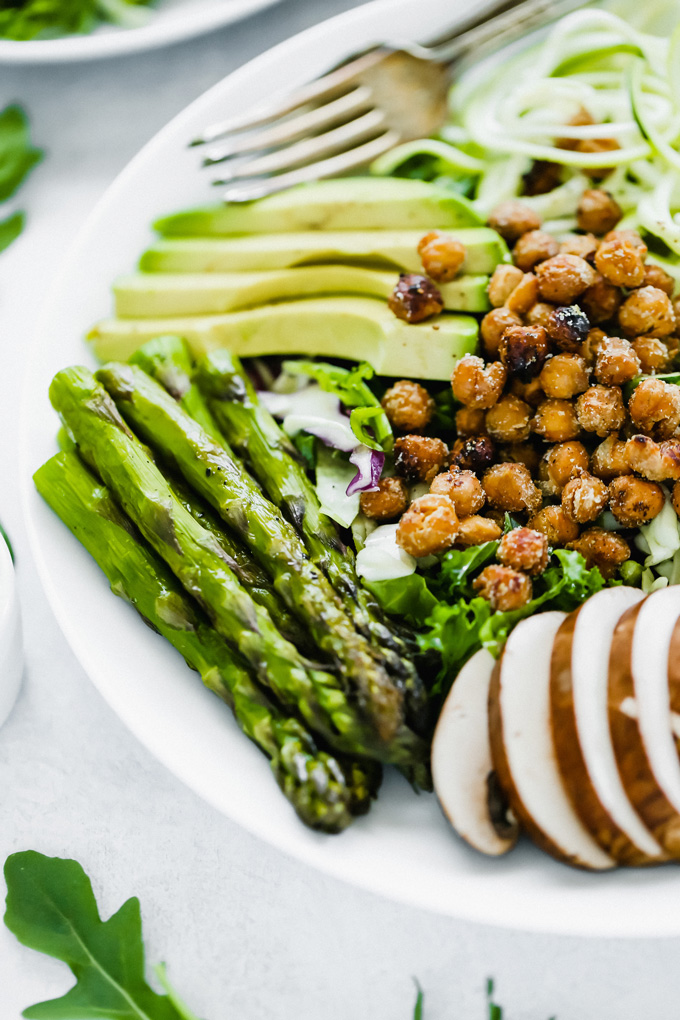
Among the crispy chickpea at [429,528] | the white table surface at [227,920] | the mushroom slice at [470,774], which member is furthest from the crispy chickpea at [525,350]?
the white table surface at [227,920]

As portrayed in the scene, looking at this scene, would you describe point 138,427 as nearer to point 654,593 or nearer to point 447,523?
point 447,523

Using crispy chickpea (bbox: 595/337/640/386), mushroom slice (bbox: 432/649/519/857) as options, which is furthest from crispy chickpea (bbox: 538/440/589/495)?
mushroom slice (bbox: 432/649/519/857)

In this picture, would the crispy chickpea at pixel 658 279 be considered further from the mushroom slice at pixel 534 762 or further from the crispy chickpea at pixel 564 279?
the mushroom slice at pixel 534 762

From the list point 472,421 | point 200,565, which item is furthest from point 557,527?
point 200,565

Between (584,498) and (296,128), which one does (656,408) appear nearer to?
(584,498)

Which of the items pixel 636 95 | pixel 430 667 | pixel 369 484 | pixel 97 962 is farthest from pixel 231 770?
pixel 636 95

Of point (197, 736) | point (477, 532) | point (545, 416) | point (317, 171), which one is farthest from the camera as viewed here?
point (317, 171)

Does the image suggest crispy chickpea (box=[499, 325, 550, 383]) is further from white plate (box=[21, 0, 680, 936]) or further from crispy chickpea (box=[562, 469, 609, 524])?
white plate (box=[21, 0, 680, 936])
